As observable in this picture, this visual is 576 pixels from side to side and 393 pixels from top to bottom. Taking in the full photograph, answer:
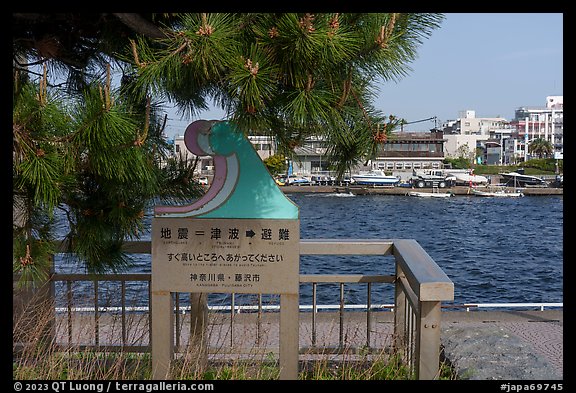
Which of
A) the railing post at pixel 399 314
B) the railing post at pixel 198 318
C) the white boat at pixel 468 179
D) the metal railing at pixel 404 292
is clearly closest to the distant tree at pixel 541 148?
the white boat at pixel 468 179

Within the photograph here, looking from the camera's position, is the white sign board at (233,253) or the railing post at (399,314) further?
the railing post at (399,314)

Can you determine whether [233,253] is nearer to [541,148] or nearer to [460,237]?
[460,237]

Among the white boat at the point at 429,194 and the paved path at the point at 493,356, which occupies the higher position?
the paved path at the point at 493,356

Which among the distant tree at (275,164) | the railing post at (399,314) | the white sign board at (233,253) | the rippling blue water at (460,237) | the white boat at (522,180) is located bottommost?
the rippling blue water at (460,237)

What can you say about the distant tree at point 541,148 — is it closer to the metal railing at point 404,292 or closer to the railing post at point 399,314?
the railing post at point 399,314

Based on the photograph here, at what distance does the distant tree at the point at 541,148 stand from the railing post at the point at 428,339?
92606 millimetres

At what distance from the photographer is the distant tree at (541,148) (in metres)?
88.2

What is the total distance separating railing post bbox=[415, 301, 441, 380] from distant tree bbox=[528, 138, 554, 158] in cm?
9261

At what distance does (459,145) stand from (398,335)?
317 feet

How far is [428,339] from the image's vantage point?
2.93 m

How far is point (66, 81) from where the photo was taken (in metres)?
3.76

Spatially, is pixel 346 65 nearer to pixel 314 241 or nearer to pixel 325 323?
pixel 314 241

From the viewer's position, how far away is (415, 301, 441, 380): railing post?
A: 2914 millimetres

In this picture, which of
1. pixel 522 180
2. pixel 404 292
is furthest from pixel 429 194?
pixel 404 292
